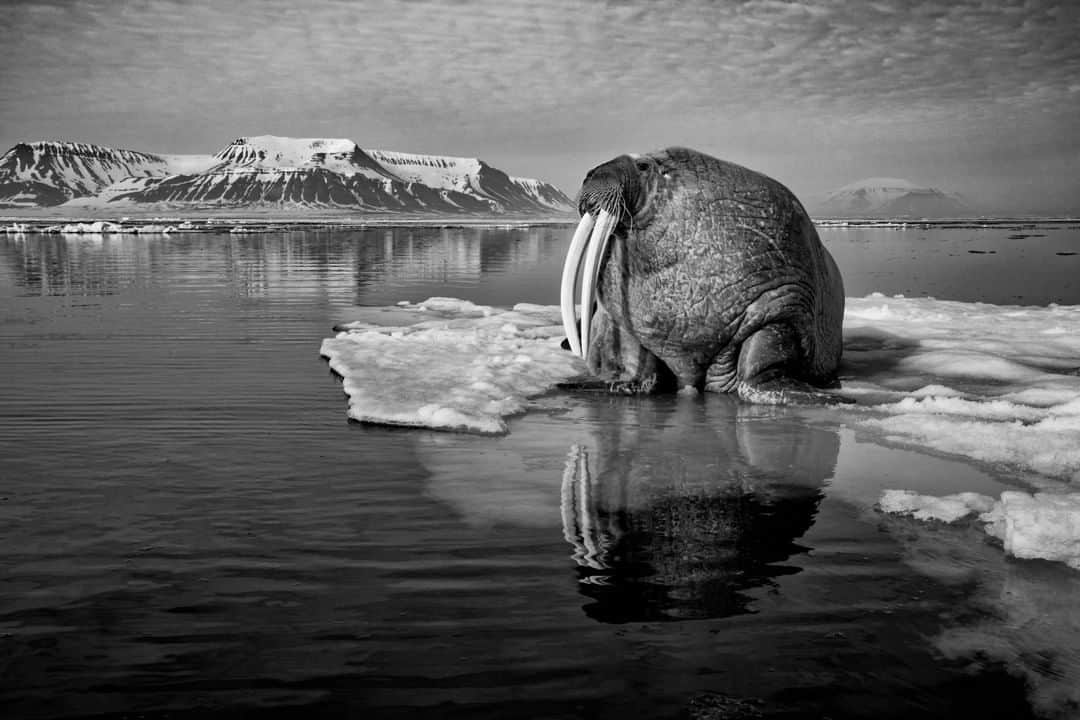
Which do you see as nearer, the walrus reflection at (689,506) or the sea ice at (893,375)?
the walrus reflection at (689,506)

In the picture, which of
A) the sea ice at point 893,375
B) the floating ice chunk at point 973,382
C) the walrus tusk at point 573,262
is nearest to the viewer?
the floating ice chunk at point 973,382

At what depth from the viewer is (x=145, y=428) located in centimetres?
596

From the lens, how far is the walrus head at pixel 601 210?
23.3ft

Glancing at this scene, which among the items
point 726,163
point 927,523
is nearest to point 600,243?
point 726,163

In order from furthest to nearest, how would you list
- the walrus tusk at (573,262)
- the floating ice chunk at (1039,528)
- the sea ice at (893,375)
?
the walrus tusk at (573,262), the sea ice at (893,375), the floating ice chunk at (1039,528)

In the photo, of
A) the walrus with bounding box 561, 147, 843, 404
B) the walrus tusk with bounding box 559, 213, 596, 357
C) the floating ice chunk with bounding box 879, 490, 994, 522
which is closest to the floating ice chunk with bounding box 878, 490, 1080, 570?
the floating ice chunk with bounding box 879, 490, 994, 522

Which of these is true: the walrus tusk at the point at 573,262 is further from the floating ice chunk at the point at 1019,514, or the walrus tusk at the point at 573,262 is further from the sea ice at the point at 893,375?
the floating ice chunk at the point at 1019,514

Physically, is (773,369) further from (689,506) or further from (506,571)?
(506,571)

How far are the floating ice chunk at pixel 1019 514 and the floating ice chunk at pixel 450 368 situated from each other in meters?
2.86

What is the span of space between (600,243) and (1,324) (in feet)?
31.8

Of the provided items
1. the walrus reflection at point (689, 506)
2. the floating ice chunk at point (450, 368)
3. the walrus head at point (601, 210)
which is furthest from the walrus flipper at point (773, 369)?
the floating ice chunk at point (450, 368)

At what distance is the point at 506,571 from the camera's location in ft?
11.5

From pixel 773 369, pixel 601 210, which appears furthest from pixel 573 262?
pixel 773 369

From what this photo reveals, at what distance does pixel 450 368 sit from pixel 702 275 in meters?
2.67
